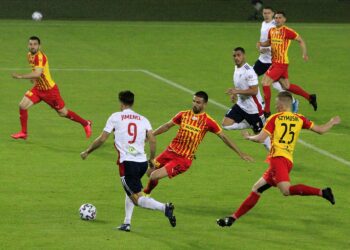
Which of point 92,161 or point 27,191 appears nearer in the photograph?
point 27,191

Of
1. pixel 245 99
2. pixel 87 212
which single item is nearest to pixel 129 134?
pixel 87 212

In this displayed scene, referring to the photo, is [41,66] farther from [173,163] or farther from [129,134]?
[129,134]

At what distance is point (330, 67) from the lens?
1515 inches

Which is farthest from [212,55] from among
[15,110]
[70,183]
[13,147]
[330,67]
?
[70,183]

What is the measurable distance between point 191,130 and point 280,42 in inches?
406

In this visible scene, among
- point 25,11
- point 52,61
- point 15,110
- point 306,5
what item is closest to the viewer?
point 15,110

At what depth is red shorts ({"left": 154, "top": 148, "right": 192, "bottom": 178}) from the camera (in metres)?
17.5

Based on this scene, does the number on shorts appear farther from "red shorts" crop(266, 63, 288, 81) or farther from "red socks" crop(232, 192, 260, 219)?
"red shorts" crop(266, 63, 288, 81)

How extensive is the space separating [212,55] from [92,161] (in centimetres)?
1909

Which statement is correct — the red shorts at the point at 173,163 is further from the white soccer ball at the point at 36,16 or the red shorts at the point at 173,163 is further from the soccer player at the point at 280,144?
the white soccer ball at the point at 36,16

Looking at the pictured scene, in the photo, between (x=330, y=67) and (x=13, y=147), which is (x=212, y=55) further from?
(x=13, y=147)

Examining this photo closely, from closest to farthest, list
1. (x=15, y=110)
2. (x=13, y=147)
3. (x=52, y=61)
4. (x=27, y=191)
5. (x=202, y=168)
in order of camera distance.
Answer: (x=27, y=191)
(x=202, y=168)
(x=13, y=147)
(x=15, y=110)
(x=52, y=61)

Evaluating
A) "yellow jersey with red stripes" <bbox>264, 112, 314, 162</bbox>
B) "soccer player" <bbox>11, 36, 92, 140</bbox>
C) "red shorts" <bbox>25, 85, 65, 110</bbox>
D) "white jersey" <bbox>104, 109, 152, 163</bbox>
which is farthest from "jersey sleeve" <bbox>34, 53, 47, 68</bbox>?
"yellow jersey with red stripes" <bbox>264, 112, 314, 162</bbox>

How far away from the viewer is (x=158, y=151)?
76.5 feet
